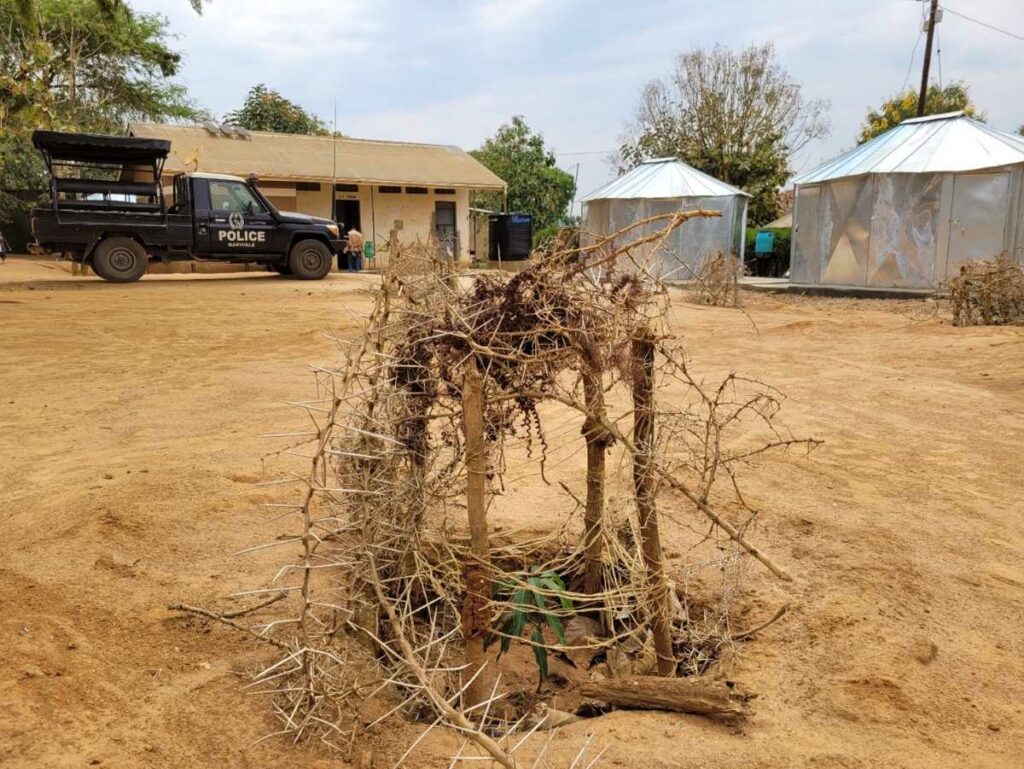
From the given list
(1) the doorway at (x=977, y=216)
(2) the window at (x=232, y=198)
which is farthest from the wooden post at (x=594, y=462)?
(1) the doorway at (x=977, y=216)

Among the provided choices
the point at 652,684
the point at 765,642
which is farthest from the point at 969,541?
the point at 652,684

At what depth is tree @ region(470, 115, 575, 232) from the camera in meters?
33.2

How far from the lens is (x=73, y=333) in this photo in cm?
969

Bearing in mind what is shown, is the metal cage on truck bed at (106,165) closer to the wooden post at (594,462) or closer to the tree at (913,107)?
the wooden post at (594,462)

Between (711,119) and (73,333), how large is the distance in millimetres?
26289

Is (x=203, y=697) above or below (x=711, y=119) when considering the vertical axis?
below

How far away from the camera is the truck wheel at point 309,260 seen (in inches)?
673

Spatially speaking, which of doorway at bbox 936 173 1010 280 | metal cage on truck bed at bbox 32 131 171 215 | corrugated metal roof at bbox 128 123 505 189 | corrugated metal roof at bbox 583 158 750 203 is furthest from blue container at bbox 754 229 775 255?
metal cage on truck bed at bbox 32 131 171 215

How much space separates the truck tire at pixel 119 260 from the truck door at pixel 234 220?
1153 mm

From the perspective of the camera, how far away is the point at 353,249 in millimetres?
17859

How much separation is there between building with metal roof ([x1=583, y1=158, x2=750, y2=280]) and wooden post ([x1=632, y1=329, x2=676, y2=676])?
59.4 feet

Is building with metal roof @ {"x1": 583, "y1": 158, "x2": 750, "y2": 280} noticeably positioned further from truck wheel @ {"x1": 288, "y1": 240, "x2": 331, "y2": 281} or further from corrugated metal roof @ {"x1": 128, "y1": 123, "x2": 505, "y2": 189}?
truck wheel @ {"x1": 288, "y1": 240, "x2": 331, "y2": 281}

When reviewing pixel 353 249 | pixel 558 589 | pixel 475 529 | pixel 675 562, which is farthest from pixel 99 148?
pixel 475 529

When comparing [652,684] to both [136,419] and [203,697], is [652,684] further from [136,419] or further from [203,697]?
[136,419]
